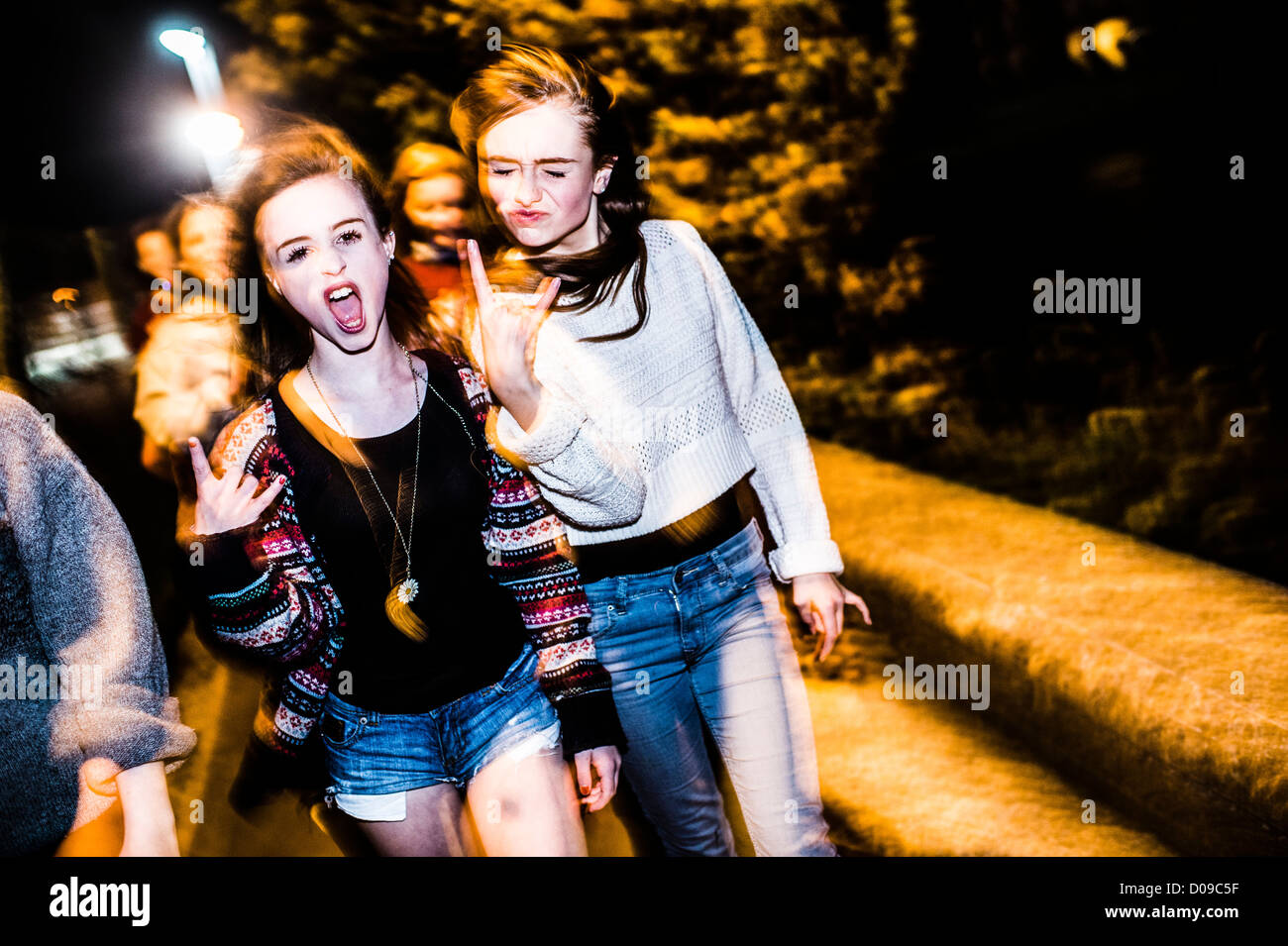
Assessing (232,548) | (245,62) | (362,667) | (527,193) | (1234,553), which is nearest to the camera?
(232,548)

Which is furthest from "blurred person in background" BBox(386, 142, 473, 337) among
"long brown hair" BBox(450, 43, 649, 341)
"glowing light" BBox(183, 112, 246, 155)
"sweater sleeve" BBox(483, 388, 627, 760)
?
"sweater sleeve" BBox(483, 388, 627, 760)

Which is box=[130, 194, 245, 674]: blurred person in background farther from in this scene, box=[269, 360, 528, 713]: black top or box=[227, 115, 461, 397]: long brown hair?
box=[269, 360, 528, 713]: black top

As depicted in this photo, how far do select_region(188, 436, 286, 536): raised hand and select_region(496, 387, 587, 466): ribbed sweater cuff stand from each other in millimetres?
441

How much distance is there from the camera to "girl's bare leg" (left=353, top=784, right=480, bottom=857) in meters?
1.83

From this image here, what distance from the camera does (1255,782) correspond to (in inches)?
85.6

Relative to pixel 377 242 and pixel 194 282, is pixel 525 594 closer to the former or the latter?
pixel 377 242

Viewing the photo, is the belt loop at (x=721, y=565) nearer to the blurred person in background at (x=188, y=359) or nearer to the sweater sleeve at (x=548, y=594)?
the sweater sleeve at (x=548, y=594)

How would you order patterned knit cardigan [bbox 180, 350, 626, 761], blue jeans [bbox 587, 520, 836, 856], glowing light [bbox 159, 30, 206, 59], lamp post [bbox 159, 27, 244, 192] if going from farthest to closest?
glowing light [bbox 159, 30, 206, 59] → lamp post [bbox 159, 27, 244, 192] → blue jeans [bbox 587, 520, 836, 856] → patterned knit cardigan [bbox 180, 350, 626, 761]

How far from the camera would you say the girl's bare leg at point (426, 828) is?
1.83 meters

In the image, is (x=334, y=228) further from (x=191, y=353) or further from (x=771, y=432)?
(x=191, y=353)

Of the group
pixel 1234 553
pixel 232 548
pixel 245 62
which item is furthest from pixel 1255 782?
pixel 245 62

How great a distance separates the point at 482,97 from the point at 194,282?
1.53 metres

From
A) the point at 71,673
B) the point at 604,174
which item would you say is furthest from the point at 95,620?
the point at 604,174

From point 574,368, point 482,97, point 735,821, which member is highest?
point 482,97
